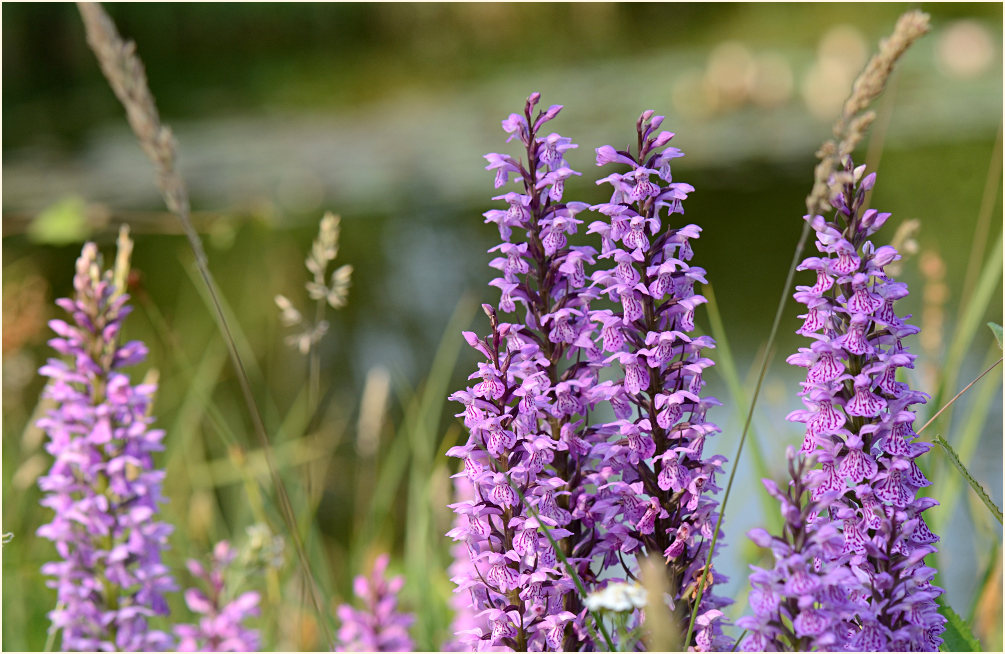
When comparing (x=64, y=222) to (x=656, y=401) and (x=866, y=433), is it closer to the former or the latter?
(x=656, y=401)

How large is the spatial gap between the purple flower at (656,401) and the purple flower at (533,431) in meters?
0.04

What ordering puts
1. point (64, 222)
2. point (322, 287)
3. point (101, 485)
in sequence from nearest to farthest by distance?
point (322, 287), point (101, 485), point (64, 222)

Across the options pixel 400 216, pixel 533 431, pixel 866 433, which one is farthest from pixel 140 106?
pixel 400 216

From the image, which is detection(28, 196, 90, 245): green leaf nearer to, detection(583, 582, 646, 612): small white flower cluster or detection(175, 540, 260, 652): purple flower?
detection(175, 540, 260, 652): purple flower

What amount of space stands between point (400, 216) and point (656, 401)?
1158cm

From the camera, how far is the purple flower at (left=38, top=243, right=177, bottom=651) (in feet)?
6.05

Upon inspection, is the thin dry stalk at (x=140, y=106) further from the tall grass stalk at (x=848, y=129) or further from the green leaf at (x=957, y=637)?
the green leaf at (x=957, y=637)

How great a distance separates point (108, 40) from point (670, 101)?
14680mm

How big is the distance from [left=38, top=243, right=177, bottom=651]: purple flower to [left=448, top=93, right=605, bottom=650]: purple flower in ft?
2.74

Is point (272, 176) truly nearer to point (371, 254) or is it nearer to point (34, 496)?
point (371, 254)

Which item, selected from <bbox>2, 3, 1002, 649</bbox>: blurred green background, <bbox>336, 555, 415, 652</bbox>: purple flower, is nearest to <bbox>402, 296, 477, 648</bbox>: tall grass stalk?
<bbox>2, 3, 1002, 649</bbox>: blurred green background

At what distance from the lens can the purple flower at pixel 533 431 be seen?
1.26 meters

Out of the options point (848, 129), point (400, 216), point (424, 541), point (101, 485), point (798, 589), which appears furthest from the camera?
point (400, 216)

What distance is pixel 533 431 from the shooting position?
4.24 ft
